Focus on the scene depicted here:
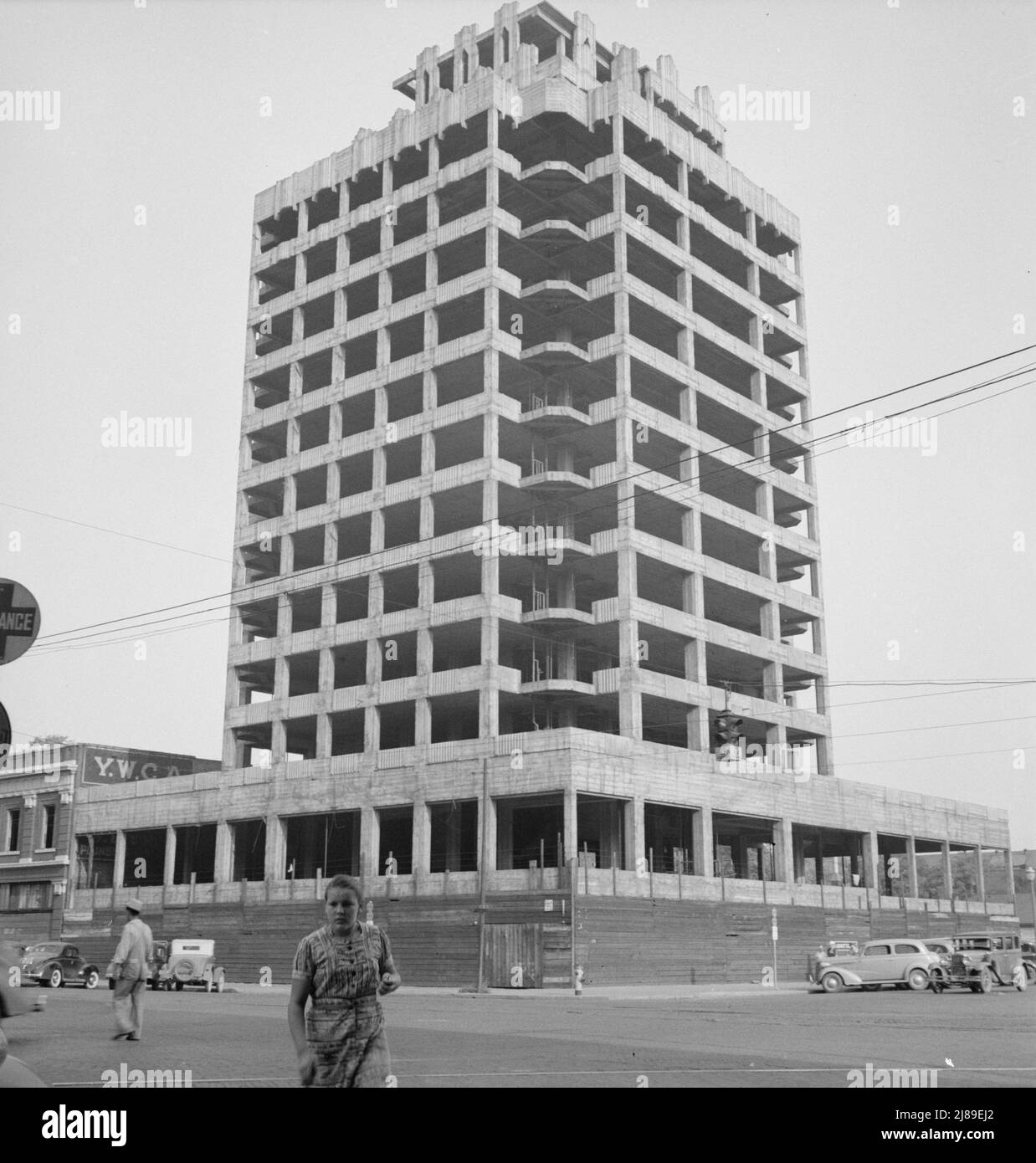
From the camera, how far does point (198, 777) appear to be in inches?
2547

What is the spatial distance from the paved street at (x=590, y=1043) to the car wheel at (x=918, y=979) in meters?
7.52

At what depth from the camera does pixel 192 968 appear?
4056 centimetres

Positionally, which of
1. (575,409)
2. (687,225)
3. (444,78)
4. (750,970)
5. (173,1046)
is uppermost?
(444,78)

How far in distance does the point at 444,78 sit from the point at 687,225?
17958 millimetres

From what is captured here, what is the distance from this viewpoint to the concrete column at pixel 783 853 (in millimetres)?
58500

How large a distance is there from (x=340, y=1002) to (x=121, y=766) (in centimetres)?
6867

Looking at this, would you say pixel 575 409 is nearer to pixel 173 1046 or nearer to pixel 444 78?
pixel 444 78

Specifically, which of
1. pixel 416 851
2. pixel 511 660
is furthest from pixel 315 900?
pixel 511 660

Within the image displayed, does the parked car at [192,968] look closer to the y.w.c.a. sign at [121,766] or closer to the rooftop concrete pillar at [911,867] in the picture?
the y.w.c.a. sign at [121,766]

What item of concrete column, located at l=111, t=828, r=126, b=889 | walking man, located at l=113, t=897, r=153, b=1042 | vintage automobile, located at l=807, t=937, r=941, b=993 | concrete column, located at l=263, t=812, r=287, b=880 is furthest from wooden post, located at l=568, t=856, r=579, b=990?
concrete column, located at l=111, t=828, r=126, b=889

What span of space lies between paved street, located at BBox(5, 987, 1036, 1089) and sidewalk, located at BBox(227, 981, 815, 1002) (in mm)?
7290

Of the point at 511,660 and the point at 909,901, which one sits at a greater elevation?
the point at 511,660

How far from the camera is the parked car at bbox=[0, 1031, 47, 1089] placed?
5.18 m

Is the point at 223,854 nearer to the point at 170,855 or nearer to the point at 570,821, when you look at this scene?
the point at 170,855
